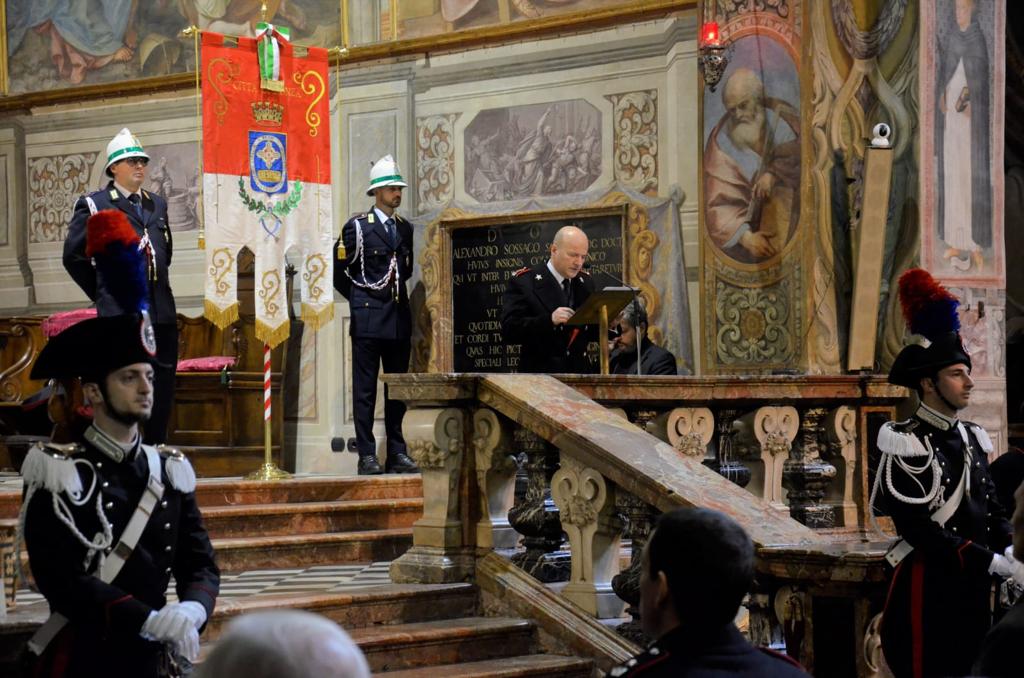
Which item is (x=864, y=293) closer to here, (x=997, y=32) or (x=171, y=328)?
(x=997, y=32)

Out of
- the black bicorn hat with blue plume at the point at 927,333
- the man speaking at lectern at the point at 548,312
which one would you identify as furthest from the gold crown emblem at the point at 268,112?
the black bicorn hat with blue plume at the point at 927,333

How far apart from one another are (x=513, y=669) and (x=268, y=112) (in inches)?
199

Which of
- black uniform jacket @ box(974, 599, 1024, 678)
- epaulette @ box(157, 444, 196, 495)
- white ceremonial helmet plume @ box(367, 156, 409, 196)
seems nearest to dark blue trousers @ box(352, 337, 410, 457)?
white ceremonial helmet plume @ box(367, 156, 409, 196)

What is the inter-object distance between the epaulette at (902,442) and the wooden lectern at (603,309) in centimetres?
266

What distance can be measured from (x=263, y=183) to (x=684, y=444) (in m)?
3.70

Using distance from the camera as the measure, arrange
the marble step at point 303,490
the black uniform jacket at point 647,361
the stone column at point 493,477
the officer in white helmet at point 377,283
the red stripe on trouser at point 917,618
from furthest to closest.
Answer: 1. the officer in white helmet at point 377,283
2. the black uniform jacket at point 647,361
3. the marble step at point 303,490
4. the stone column at point 493,477
5. the red stripe on trouser at point 917,618

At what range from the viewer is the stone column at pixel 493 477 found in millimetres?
7156

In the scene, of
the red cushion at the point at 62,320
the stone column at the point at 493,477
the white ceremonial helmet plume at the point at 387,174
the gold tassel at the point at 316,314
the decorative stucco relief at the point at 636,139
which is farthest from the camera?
the red cushion at the point at 62,320

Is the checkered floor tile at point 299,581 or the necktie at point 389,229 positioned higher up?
the necktie at point 389,229

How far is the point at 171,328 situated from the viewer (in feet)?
29.7

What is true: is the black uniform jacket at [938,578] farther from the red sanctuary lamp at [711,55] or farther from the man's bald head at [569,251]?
the red sanctuary lamp at [711,55]

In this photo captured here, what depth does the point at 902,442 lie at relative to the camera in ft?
18.0

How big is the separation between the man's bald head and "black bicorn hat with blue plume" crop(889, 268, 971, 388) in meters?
3.14

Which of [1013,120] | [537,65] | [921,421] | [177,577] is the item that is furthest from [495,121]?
[177,577]
